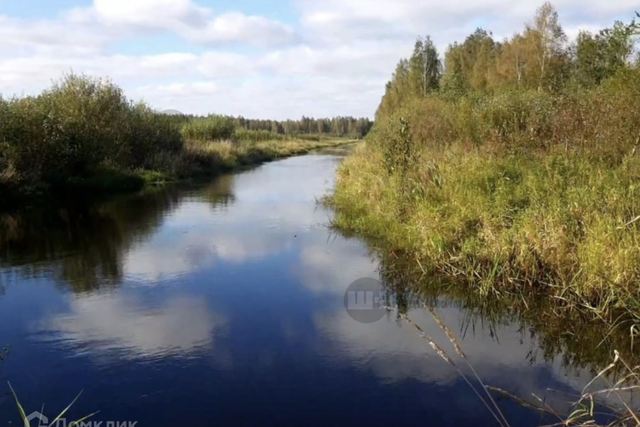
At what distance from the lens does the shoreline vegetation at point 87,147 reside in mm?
16625

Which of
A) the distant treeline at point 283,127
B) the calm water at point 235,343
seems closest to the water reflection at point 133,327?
the calm water at point 235,343

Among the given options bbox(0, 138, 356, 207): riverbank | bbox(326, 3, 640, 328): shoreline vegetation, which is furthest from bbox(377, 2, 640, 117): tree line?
bbox(0, 138, 356, 207): riverbank

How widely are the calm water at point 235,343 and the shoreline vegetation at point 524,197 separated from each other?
92 centimetres

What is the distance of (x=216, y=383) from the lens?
518 centimetres

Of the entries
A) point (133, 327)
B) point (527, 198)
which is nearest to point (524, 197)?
point (527, 198)

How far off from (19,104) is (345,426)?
17.2 m
